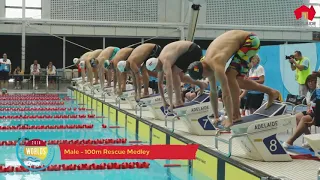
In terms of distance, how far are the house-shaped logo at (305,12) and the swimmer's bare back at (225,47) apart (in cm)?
1649

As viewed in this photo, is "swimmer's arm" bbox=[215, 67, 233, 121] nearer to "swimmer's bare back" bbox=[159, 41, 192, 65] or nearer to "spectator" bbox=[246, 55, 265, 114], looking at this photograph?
"swimmer's bare back" bbox=[159, 41, 192, 65]

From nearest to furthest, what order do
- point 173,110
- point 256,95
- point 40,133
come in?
point 173,110
point 256,95
point 40,133

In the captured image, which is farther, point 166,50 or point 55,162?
point 166,50

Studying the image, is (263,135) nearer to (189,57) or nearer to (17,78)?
(189,57)

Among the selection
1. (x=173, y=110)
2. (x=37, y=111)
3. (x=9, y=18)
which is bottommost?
(x=37, y=111)

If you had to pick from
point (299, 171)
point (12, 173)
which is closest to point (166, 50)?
point (12, 173)

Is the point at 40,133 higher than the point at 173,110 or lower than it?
lower

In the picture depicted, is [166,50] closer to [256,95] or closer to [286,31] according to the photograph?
[256,95]

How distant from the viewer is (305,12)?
20.5m

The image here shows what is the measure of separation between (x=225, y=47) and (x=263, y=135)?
3.01 ft

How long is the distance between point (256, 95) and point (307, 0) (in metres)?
14.7

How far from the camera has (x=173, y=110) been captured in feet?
19.1

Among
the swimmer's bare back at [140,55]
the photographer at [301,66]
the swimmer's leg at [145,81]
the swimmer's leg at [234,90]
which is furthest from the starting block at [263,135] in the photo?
the swimmer's bare back at [140,55]

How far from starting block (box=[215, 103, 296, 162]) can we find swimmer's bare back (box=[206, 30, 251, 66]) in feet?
2.00
